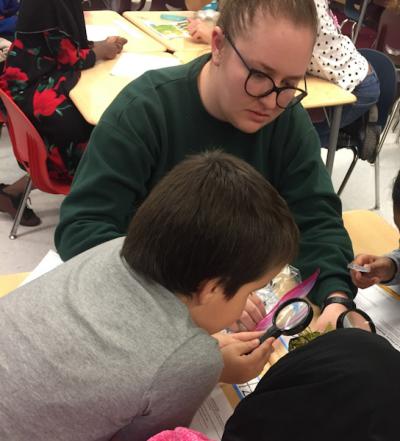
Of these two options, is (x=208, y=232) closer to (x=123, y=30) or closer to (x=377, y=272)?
(x=377, y=272)

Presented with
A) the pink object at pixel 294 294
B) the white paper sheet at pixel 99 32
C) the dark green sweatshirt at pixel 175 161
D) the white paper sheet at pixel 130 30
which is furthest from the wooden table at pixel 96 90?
the pink object at pixel 294 294

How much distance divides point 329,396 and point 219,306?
338 mm

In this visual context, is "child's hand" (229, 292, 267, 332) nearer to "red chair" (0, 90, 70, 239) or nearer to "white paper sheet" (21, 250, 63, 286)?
"white paper sheet" (21, 250, 63, 286)

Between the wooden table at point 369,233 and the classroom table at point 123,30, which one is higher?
the classroom table at point 123,30

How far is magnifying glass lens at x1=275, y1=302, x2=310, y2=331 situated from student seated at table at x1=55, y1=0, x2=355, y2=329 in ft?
0.19

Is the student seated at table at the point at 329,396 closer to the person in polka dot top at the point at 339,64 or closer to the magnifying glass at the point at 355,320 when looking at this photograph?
the magnifying glass at the point at 355,320

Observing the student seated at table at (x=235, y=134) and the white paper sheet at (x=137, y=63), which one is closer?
the student seated at table at (x=235, y=134)

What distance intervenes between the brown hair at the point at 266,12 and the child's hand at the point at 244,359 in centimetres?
63

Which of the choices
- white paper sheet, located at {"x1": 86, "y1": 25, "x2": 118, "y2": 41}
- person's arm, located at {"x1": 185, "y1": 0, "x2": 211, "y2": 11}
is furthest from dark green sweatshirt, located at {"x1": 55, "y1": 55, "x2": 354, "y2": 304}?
person's arm, located at {"x1": 185, "y1": 0, "x2": 211, "y2": 11}

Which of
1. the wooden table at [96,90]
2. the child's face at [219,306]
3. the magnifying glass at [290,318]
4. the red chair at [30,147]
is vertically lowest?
the red chair at [30,147]

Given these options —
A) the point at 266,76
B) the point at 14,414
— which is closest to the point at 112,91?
the point at 266,76

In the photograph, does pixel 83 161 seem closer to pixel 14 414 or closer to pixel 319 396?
pixel 14 414

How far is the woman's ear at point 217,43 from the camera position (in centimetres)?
108

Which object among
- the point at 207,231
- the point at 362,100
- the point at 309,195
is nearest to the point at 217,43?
the point at 309,195
